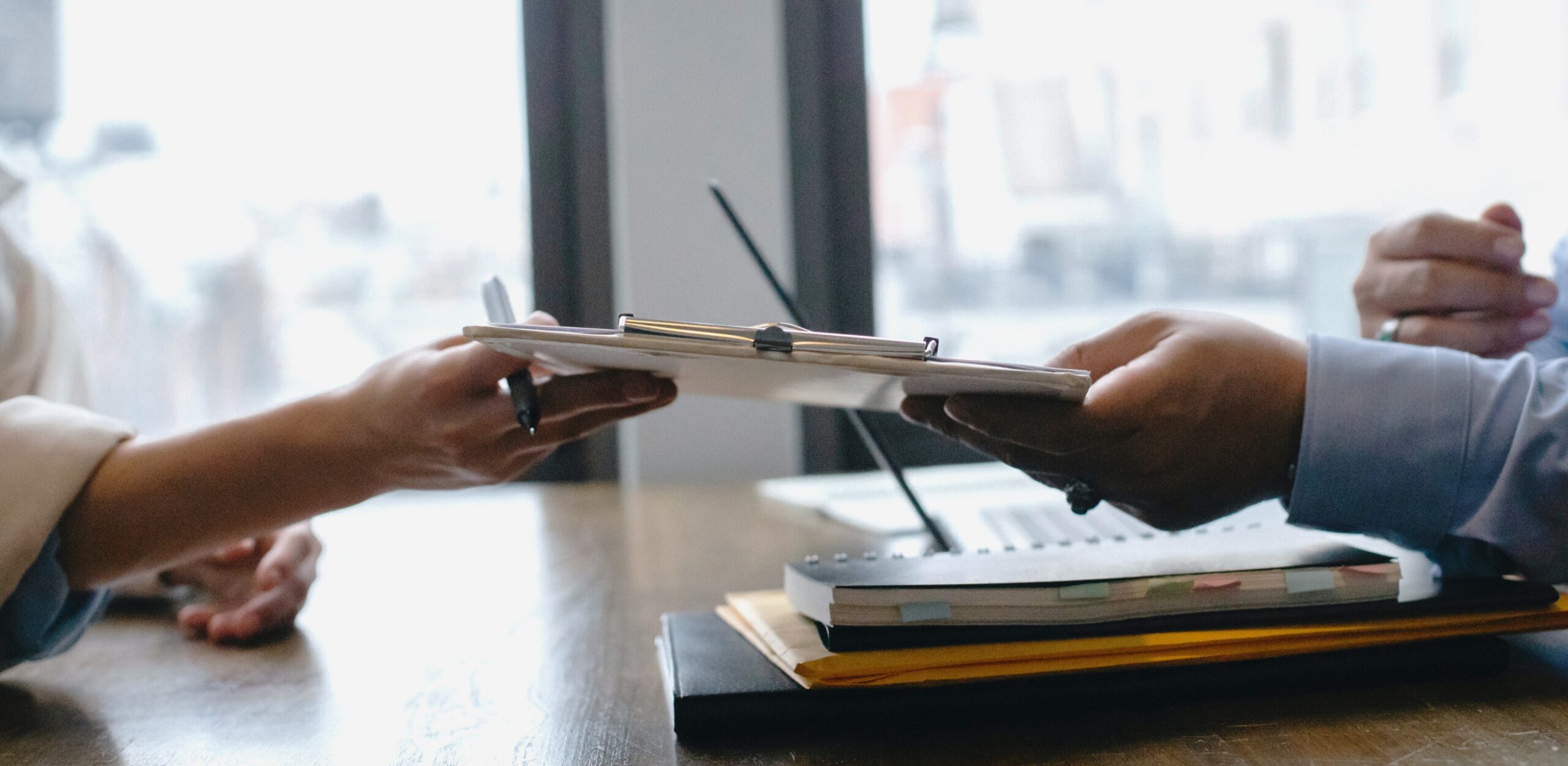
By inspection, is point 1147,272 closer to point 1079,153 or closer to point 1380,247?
point 1079,153

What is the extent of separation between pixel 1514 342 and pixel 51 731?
91 centimetres

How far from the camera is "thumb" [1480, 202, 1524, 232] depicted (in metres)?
0.73

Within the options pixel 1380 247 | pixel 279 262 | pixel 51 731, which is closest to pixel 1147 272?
pixel 1380 247

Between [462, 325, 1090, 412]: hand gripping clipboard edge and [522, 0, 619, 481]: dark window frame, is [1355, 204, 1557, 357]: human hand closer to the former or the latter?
[462, 325, 1090, 412]: hand gripping clipboard edge

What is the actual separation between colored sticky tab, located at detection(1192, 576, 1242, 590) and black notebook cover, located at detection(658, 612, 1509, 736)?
1.2 inches

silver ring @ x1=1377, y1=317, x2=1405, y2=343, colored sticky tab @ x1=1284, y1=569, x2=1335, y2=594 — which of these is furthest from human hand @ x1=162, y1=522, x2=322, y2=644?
silver ring @ x1=1377, y1=317, x2=1405, y2=343

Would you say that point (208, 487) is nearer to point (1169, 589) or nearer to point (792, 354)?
point (792, 354)

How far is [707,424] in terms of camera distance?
172 cm

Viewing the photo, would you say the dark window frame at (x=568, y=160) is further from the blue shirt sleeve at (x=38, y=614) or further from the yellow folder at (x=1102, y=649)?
the yellow folder at (x=1102, y=649)

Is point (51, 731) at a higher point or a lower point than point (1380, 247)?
lower

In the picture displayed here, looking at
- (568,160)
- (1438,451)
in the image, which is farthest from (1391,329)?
(568,160)

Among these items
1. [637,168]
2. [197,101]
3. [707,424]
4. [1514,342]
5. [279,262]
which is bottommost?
[707,424]

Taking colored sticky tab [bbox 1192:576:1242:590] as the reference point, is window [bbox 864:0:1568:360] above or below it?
above

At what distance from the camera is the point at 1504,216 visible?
74 centimetres
